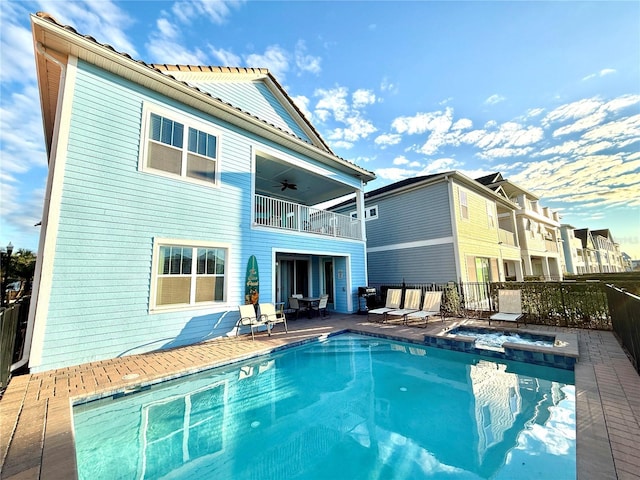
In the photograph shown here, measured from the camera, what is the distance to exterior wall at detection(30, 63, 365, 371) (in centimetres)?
513

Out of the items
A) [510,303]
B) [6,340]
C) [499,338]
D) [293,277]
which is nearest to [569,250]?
[510,303]

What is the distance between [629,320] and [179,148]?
35.5ft

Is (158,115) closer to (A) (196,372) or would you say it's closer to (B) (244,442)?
(A) (196,372)

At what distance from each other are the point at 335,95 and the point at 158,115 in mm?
8359

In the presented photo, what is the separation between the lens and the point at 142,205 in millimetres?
6242

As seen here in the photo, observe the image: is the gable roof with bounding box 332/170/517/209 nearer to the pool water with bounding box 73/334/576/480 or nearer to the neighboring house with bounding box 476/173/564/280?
the neighboring house with bounding box 476/173/564/280

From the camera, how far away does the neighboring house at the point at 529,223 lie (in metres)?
18.6

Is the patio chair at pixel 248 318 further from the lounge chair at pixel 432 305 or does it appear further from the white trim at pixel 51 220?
the lounge chair at pixel 432 305

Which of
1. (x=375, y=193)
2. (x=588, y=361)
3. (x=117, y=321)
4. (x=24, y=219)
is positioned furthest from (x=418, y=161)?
(x=24, y=219)

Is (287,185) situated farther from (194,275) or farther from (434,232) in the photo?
(434,232)

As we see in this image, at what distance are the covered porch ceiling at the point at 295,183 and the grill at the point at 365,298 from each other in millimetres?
4950

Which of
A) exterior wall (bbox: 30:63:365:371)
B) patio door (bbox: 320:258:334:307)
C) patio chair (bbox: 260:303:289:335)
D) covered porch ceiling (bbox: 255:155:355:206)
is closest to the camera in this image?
exterior wall (bbox: 30:63:365:371)

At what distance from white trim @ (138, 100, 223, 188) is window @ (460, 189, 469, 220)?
38.7ft

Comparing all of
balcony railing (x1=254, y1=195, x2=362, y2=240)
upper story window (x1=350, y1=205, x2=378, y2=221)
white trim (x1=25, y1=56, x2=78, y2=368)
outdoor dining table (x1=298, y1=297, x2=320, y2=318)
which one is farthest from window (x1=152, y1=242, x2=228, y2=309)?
upper story window (x1=350, y1=205, x2=378, y2=221)
